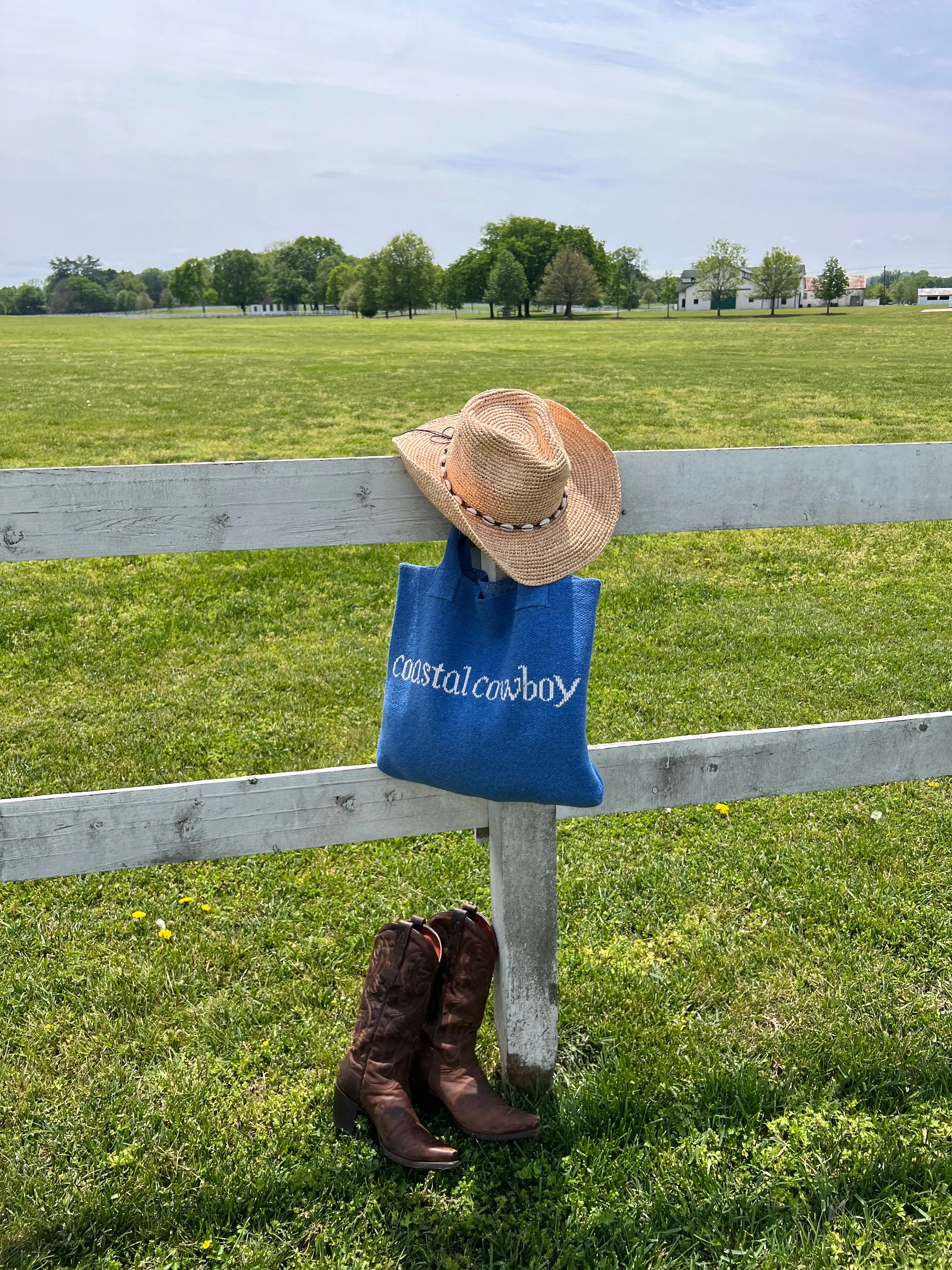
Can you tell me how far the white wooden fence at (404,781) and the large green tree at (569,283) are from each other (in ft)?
334

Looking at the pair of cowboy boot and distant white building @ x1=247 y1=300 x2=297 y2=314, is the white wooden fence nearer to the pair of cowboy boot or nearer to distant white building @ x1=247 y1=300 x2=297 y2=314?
the pair of cowboy boot

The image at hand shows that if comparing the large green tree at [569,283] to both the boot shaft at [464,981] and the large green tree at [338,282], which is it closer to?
the large green tree at [338,282]

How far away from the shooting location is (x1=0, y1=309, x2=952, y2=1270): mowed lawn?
88.7 inches

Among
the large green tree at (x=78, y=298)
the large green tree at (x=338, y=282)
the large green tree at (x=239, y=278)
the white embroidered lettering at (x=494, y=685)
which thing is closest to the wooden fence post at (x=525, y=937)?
the white embroidered lettering at (x=494, y=685)

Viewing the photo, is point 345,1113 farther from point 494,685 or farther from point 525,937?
point 494,685

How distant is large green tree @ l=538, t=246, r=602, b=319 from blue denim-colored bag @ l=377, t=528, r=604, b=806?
336 ft

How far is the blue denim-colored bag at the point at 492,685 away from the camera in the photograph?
6.39 ft

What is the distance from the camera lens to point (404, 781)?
2373 mm

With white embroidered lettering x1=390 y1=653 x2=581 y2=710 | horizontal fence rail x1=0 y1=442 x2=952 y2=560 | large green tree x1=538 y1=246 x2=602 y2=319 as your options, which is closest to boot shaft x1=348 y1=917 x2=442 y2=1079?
white embroidered lettering x1=390 y1=653 x2=581 y2=710

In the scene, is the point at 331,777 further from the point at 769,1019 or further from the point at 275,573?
the point at 275,573

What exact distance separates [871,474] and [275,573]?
5.26 meters

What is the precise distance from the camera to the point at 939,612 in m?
6.51

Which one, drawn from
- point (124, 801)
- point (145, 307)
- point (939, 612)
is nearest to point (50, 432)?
point (939, 612)

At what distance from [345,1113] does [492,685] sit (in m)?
1.24
